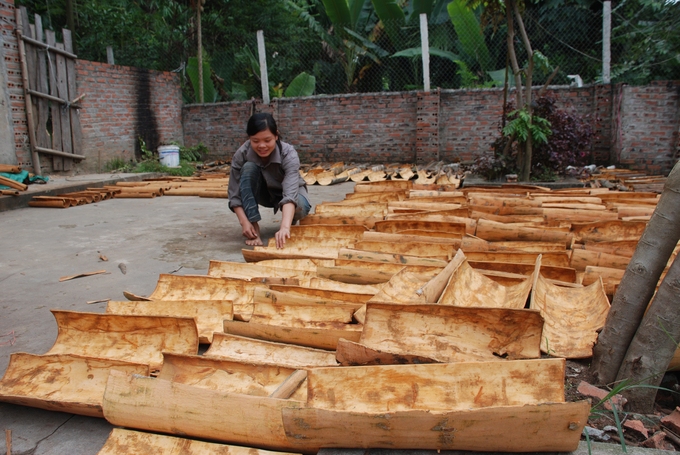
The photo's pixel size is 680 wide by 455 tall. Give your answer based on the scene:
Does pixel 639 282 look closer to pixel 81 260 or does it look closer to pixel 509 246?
pixel 509 246

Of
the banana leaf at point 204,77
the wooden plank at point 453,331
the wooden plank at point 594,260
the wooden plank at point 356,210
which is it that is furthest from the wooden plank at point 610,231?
the banana leaf at point 204,77

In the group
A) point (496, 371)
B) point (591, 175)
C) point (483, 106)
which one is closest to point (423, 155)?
point (483, 106)

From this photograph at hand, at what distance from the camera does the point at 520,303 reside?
5.79 ft

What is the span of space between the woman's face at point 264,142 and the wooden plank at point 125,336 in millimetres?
1673

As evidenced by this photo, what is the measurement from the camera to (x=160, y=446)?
115 cm

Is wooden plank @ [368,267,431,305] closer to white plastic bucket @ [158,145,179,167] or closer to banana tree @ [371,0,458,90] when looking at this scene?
white plastic bucket @ [158,145,179,167]

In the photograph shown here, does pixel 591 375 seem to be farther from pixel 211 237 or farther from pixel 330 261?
pixel 211 237

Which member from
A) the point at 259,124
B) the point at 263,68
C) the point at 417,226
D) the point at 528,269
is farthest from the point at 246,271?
the point at 263,68

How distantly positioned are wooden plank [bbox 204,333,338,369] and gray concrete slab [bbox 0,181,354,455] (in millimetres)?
413

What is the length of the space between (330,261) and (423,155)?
6589 millimetres

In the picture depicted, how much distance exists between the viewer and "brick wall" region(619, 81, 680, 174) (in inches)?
285

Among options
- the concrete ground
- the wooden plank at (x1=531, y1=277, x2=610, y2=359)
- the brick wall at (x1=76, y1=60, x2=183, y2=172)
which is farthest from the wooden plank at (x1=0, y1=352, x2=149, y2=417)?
the brick wall at (x1=76, y1=60, x2=183, y2=172)

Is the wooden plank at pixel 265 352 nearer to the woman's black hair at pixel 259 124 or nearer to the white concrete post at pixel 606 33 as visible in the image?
the woman's black hair at pixel 259 124

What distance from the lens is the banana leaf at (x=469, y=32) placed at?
9.61 m
